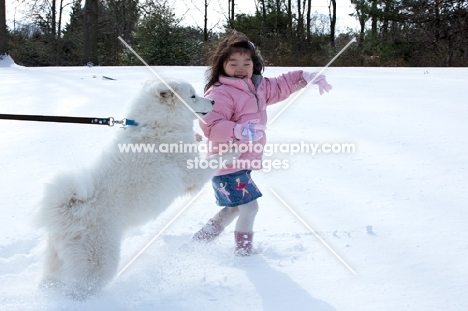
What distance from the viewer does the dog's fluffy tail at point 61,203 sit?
7.21 feet

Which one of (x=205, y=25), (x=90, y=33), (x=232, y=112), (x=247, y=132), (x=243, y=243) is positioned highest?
(x=205, y=25)

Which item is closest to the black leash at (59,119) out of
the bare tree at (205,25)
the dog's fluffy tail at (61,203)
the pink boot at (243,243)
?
the dog's fluffy tail at (61,203)

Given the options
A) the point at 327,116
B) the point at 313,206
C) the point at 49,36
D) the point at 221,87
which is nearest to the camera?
the point at 221,87

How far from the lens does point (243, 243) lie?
9.37ft

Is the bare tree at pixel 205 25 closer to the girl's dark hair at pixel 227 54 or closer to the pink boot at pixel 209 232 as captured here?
the girl's dark hair at pixel 227 54

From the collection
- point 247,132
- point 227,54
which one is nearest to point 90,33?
point 227,54

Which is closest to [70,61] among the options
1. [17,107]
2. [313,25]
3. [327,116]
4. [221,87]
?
[313,25]

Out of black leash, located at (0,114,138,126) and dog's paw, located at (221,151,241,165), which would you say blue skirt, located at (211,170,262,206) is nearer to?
dog's paw, located at (221,151,241,165)

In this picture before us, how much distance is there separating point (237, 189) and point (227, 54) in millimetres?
915

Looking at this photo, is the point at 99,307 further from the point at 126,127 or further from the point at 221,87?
the point at 221,87

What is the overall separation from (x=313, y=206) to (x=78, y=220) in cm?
174

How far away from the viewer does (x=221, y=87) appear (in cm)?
292

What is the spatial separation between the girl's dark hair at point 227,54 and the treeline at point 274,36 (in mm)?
10524

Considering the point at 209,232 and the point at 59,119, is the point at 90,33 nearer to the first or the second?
the point at 59,119
